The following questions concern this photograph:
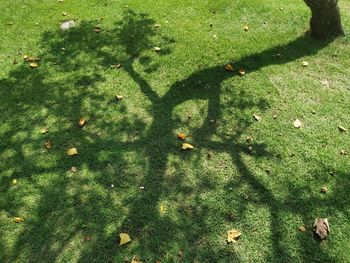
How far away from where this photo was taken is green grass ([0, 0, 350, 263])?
3986 mm

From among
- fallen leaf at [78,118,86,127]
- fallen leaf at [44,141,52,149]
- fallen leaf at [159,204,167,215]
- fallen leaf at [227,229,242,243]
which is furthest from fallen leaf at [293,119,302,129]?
fallen leaf at [44,141,52,149]

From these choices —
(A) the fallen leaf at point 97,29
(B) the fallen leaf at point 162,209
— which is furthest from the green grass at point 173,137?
(A) the fallen leaf at point 97,29

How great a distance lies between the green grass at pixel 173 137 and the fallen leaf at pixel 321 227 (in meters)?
0.08

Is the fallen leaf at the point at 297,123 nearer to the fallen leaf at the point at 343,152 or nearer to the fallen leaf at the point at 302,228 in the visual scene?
the fallen leaf at the point at 343,152

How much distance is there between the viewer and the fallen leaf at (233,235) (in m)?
3.94

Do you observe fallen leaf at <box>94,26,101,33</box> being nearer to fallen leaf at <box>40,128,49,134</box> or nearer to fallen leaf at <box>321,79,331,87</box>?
fallen leaf at <box>40,128,49,134</box>

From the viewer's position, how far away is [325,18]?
253 inches

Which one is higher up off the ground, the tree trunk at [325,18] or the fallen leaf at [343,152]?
the tree trunk at [325,18]

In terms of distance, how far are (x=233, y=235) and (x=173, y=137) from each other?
1578 millimetres

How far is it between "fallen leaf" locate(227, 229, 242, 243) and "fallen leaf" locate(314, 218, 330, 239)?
83 cm

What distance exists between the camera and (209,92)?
5.66m

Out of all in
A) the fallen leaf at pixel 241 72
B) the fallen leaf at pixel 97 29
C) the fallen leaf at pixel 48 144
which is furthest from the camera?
the fallen leaf at pixel 97 29

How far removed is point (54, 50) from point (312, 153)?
459cm

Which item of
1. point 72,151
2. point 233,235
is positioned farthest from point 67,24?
point 233,235
